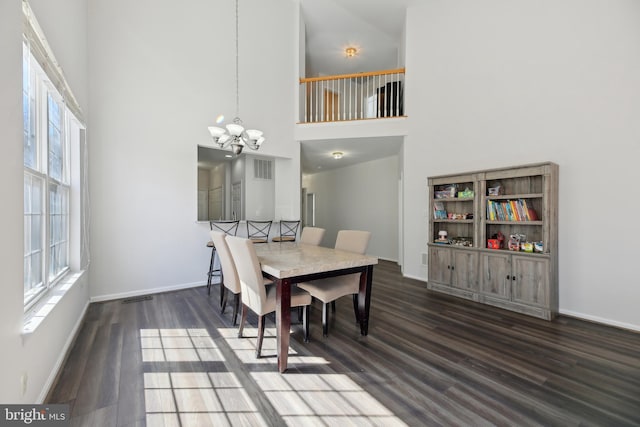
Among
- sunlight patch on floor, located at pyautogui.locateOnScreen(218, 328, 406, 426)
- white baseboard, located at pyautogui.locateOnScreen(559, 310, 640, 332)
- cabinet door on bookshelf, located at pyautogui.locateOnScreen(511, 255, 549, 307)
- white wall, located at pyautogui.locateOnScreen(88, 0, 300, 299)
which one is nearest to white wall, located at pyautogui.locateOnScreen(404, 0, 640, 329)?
white baseboard, located at pyautogui.locateOnScreen(559, 310, 640, 332)

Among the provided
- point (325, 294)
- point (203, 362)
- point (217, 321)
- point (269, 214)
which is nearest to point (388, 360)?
point (325, 294)

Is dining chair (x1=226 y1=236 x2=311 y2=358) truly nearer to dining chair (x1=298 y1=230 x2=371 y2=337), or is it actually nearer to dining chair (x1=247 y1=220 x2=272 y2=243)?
dining chair (x1=298 y1=230 x2=371 y2=337)

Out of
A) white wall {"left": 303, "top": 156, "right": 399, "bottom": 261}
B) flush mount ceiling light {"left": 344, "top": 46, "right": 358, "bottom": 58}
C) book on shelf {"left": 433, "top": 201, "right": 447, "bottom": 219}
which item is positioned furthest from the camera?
flush mount ceiling light {"left": 344, "top": 46, "right": 358, "bottom": 58}

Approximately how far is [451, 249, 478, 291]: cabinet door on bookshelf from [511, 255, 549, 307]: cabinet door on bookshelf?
1.45 ft

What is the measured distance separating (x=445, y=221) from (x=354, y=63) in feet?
18.3

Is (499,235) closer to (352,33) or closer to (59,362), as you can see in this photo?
(59,362)

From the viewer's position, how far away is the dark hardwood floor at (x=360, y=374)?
1.53 m

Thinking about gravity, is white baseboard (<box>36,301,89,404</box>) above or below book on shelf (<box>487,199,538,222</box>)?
below

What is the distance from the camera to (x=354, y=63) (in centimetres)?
744

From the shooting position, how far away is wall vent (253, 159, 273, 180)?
18.7ft

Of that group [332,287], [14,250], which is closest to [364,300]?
[332,287]

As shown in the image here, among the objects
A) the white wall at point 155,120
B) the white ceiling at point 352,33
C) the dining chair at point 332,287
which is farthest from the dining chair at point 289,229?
the white ceiling at point 352,33

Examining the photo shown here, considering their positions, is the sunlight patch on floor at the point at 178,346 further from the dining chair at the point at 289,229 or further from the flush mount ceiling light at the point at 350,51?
the flush mount ceiling light at the point at 350,51

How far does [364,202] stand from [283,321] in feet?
18.4
